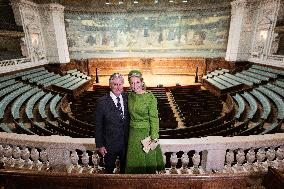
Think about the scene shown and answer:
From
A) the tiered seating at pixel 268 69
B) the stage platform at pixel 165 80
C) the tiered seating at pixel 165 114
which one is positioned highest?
the tiered seating at pixel 268 69

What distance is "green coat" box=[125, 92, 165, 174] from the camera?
3.11m

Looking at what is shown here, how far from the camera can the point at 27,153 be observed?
3807mm

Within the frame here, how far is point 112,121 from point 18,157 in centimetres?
194

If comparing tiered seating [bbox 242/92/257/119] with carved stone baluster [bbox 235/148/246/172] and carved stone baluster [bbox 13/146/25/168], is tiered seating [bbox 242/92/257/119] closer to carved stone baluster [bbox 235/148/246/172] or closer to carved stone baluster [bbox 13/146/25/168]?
carved stone baluster [bbox 235/148/246/172]

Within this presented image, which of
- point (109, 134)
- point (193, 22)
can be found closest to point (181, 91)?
point (193, 22)

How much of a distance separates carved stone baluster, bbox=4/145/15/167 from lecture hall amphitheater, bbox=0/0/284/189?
2cm

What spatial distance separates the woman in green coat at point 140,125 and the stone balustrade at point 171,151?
0.52 meters

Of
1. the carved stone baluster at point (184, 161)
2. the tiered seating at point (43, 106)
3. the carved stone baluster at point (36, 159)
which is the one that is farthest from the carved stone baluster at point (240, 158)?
the tiered seating at point (43, 106)

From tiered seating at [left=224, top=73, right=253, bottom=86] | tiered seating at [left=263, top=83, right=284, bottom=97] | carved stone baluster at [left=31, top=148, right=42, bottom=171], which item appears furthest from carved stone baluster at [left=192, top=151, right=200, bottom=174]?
tiered seating at [left=224, top=73, right=253, bottom=86]

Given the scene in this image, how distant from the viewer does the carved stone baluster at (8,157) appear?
3.83m

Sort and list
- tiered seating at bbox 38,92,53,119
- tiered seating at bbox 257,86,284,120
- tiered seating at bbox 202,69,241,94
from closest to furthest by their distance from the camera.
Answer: tiered seating at bbox 257,86,284,120
tiered seating at bbox 38,92,53,119
tiered seating at bbox 202,69,241,94

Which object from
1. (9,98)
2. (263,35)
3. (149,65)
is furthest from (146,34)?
(9,98)

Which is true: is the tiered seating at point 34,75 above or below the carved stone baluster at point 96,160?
below

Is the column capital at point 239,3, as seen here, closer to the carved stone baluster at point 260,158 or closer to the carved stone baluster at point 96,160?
the carved stone baluster at point 260,158
